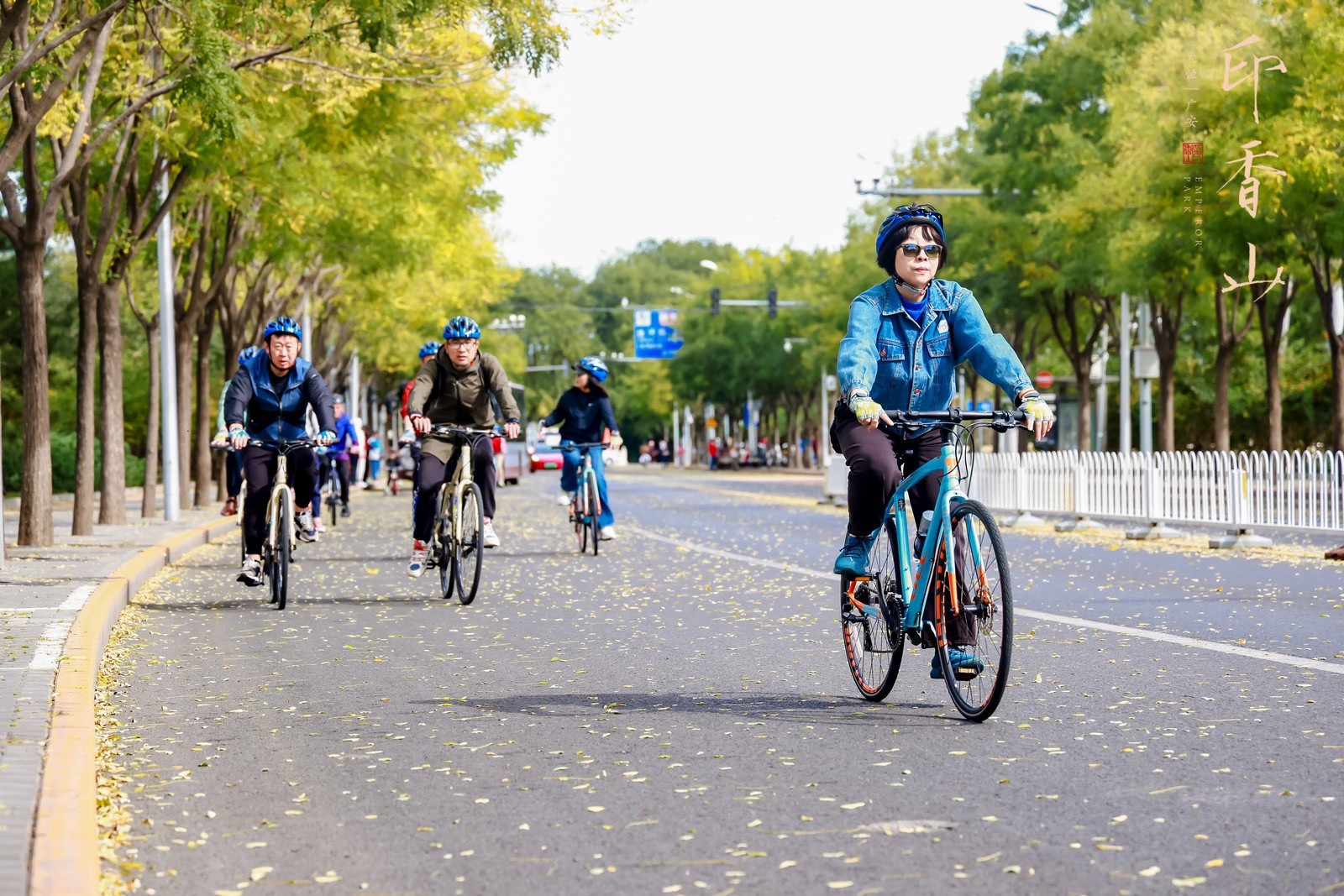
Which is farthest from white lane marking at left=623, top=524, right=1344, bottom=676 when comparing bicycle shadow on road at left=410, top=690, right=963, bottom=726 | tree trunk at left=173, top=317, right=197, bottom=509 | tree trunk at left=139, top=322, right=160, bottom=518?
tree trunk at left=173, top=317, right=197, bottom=509

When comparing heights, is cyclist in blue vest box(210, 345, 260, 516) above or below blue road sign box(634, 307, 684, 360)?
below

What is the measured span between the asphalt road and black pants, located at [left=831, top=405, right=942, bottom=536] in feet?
2.61

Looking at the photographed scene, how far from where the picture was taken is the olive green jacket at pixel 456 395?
43.0ft

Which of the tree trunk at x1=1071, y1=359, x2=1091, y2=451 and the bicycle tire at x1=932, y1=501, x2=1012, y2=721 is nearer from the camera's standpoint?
the bicycle tire at x1=932, y1=501, x2=1012, y2=721

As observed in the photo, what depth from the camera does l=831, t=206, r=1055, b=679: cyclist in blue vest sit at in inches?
285

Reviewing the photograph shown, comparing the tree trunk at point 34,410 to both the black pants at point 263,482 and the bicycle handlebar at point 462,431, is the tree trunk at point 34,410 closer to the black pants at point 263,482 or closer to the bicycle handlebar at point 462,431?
the black pants at point 263,482

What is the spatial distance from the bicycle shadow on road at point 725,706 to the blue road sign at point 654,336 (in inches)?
2992

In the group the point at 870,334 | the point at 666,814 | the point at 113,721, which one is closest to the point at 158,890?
the point at 666,814

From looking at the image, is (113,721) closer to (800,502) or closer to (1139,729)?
(1139,729)

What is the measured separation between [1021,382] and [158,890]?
3.67 metres

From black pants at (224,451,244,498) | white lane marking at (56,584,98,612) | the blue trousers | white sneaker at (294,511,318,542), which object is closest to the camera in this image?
white lane marking at (56,584,98,612)

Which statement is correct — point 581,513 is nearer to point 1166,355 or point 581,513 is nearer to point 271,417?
point 271,417

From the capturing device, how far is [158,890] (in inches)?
188

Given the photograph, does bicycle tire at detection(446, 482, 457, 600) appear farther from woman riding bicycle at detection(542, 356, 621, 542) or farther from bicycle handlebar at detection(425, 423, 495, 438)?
woman riding bicycle at detection(542, 356, 621, 542)
